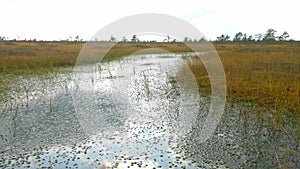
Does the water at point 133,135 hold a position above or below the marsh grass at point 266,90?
below

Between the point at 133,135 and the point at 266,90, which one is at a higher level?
the point at 266,90

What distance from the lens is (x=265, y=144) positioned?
3785mm

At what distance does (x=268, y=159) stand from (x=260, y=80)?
15.1 feet

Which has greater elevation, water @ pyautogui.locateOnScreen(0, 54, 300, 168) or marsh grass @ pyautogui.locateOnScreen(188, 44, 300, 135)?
marsh grass @ pyautogui.locateOnScreen(188, 44, 300, 135)

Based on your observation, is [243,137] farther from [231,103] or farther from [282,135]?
[231,103]

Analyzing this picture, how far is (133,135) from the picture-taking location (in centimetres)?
440

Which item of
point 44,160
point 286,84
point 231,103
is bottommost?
point 44,160

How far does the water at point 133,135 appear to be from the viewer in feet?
11.2

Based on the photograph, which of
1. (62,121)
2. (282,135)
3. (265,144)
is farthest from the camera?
(62,121)

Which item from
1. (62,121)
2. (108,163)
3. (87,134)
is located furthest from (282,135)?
(62,121)

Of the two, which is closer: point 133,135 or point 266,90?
point 133,135

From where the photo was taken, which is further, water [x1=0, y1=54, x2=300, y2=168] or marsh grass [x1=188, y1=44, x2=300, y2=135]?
marsh grass [x1=188, y1=44, x2=300, y2=135]

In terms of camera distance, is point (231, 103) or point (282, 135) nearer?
point (282, 135)

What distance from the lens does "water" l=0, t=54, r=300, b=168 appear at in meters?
3.43
